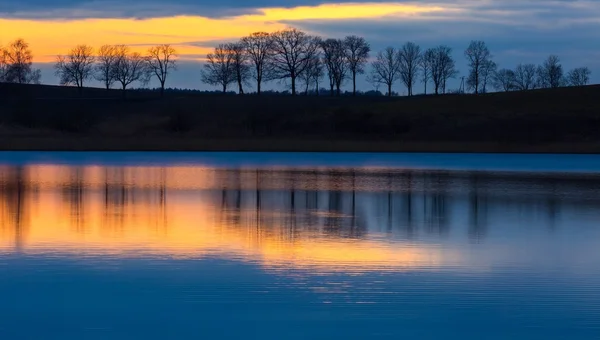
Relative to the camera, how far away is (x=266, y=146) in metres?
53.2

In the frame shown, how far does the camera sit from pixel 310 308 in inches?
410

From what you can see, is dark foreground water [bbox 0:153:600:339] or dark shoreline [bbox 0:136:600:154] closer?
dark foreground water [bbox 0:153:600:339]

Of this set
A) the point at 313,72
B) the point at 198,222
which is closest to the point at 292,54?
the point at 313,72

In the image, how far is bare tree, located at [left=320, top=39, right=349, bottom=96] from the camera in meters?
95.5

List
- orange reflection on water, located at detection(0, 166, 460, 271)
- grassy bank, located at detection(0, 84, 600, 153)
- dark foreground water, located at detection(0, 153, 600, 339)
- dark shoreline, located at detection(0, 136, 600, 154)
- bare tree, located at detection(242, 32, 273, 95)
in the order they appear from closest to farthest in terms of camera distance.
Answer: dark foreground water, located at detection(0, 153, 600, 339)
orange reflection on water, located at detection(0, 166, 460, 271)
dark shoreline, located at detection(0, 136, 600, 154)
grassy bank, located at detection(0, 84, 600, 153)
bare tree, located at detection(242, 32, 273, 95)

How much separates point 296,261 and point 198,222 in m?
5.06

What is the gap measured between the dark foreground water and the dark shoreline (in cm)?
2445

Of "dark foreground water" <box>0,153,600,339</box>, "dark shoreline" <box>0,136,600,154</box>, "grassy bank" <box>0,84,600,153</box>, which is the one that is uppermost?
"grassy bank" <box>0,84,600,153</box>

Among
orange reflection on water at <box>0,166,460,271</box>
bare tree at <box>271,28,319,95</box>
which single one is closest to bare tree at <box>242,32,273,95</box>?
bare tree at <box>271,28,319,95</box>

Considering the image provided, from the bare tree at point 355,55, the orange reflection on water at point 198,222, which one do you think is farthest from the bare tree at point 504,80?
the orange reflection on water at point 198,222

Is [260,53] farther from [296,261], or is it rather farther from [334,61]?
[296,261]

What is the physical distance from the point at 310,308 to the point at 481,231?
7.52 meters

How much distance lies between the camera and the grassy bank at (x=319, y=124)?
53.8 meters

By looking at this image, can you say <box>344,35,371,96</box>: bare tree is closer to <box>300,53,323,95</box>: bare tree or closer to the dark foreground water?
<box>300,53,323,95</box>: bare tree
